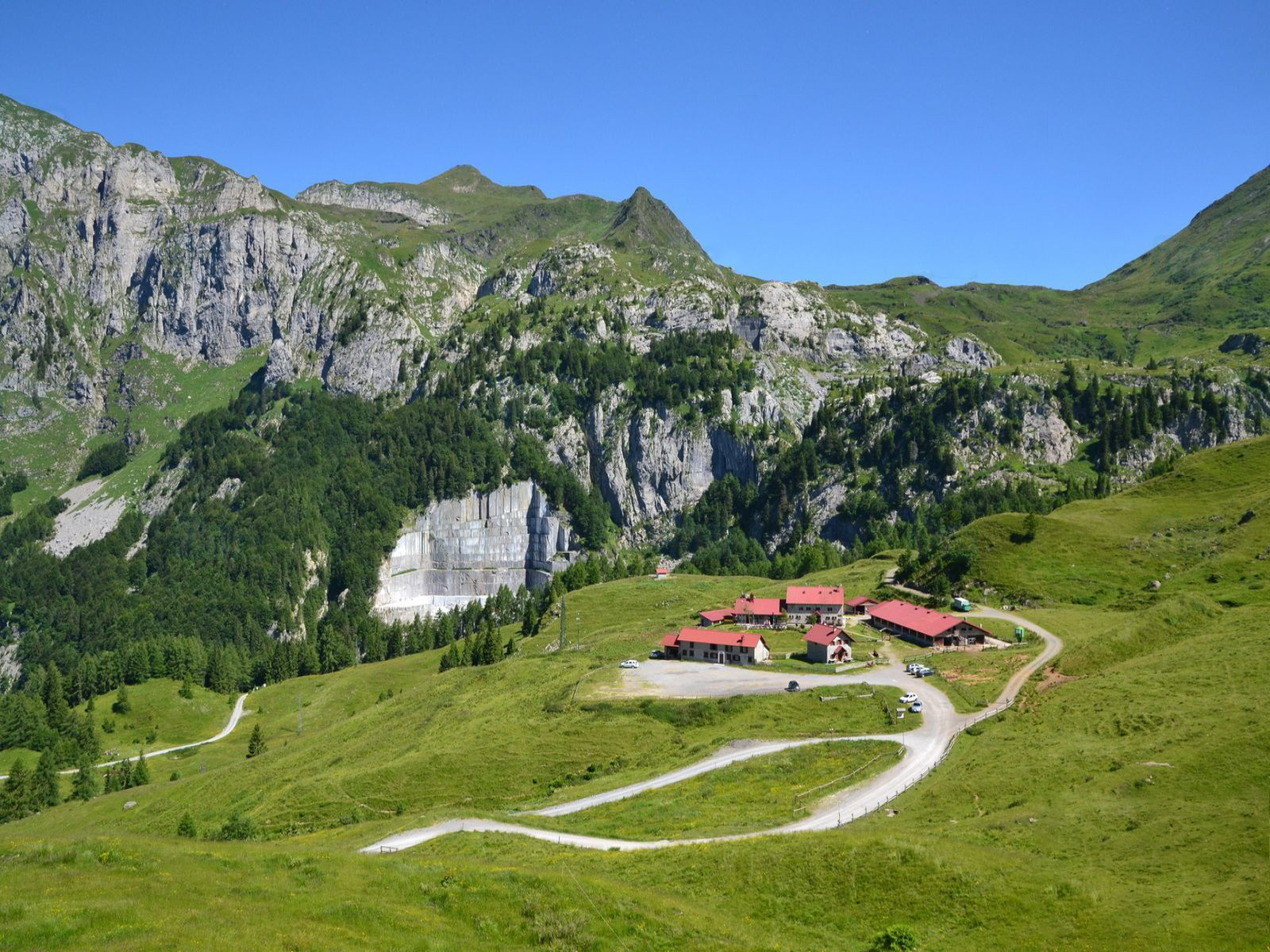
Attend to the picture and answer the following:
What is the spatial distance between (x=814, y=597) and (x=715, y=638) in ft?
74.3

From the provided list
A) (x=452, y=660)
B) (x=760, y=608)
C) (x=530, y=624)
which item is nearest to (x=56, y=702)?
(x=452, y=660)

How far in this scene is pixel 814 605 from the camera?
11856cm

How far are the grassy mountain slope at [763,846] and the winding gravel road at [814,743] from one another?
2.48 metres

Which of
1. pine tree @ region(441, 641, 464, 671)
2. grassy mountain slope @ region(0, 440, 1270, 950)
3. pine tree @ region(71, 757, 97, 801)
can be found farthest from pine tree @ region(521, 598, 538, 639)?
pine tree @ region(71, 757, 97, 801)

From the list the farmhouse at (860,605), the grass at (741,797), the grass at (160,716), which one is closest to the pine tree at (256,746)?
the grass at (160,716)

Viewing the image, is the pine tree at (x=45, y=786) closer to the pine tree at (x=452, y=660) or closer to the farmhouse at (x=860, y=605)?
the pine tree at (x=452, y=660)

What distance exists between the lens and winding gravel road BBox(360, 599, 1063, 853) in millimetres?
50906

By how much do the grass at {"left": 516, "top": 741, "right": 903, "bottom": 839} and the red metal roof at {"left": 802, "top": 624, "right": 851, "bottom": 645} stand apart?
29800 mm

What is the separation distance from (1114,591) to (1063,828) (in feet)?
258

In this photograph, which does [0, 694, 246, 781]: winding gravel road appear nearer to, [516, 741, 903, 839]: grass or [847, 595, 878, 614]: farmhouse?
[516, 741, 903, 839]: grass

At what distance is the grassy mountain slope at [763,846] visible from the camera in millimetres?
30594

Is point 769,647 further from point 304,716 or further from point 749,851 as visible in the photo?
point 304,716

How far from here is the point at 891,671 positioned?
87.9 meters

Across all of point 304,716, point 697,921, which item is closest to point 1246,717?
point 697,921
